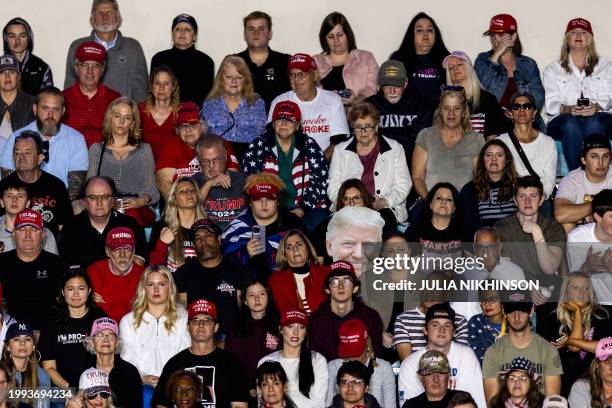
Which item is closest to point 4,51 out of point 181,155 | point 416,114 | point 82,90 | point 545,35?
point 82,90

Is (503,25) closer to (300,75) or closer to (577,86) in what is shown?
(577,86)

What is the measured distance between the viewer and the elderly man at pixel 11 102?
58.5 feet

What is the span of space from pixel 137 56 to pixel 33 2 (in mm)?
1696

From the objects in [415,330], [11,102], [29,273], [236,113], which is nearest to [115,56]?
[11,102]

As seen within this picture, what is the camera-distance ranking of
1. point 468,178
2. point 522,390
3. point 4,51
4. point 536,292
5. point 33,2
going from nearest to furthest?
point 522,390 → point 536,292 → point 468,178 → point 4,51 → point 33,2

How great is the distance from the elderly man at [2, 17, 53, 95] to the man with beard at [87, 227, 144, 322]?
2.94m

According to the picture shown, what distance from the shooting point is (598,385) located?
589 inches

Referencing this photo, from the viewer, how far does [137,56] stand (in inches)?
738

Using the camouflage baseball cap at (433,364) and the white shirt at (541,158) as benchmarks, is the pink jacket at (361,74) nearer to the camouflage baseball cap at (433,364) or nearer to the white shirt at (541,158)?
the white shirt at (541,158)

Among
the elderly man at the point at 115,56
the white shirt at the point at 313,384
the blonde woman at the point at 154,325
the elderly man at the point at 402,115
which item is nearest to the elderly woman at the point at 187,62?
the elderly man at the point at 115,56

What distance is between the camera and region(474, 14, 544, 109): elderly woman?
18484mm

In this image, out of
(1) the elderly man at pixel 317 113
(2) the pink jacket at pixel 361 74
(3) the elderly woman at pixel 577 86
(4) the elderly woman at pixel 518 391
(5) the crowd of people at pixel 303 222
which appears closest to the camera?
(4) the elderly woman at pixel 518 391

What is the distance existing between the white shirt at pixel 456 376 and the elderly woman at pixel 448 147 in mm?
2299

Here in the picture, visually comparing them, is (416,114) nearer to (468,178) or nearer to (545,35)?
(468,178)
